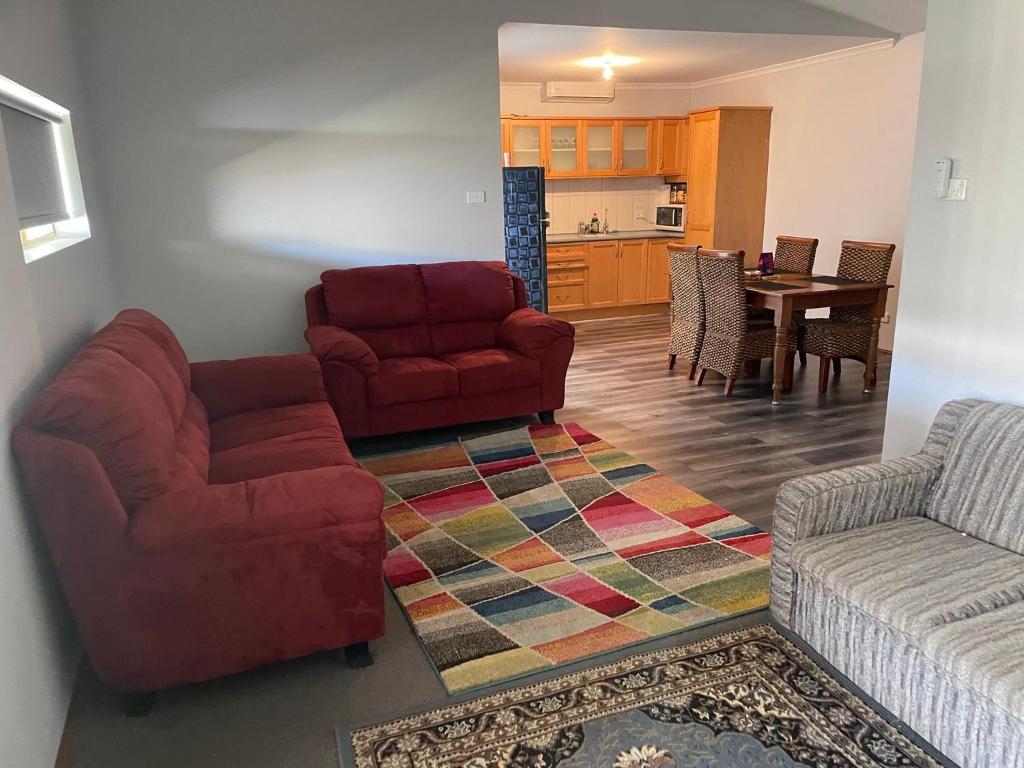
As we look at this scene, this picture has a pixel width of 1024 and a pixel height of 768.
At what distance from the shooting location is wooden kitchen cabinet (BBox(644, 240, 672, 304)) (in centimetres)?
802

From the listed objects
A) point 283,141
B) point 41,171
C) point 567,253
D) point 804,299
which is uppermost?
point 283,141

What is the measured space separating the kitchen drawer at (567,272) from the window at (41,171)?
15.5 ft

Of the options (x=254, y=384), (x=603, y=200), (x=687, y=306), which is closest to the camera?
(x=254, y=384)

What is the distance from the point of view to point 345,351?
3.92 m

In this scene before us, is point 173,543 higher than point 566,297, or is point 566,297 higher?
point 173,543

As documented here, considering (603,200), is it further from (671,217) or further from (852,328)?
(852,328)

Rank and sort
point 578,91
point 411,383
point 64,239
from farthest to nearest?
1. point 578,91
2. point 411,383
3. point 64,239

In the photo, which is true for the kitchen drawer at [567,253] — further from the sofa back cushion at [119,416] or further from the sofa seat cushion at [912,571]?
the sofa seat cushion at [912,571]

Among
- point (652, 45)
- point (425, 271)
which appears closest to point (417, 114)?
point (425, 271)

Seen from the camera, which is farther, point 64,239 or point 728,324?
point 728,324

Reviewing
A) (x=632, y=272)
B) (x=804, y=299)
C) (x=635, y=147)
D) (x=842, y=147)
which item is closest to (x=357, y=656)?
(x=804, y=299)

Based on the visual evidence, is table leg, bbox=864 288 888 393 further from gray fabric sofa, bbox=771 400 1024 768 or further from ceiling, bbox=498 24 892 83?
gray fabric sofa, bbox=771 400 1024 768

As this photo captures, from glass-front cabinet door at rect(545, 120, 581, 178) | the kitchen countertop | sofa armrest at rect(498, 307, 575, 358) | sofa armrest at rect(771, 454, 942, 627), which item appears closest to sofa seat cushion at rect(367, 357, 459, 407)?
sofa armrest at rect(498, 307, 575, 358)

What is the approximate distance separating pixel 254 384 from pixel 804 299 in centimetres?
339
